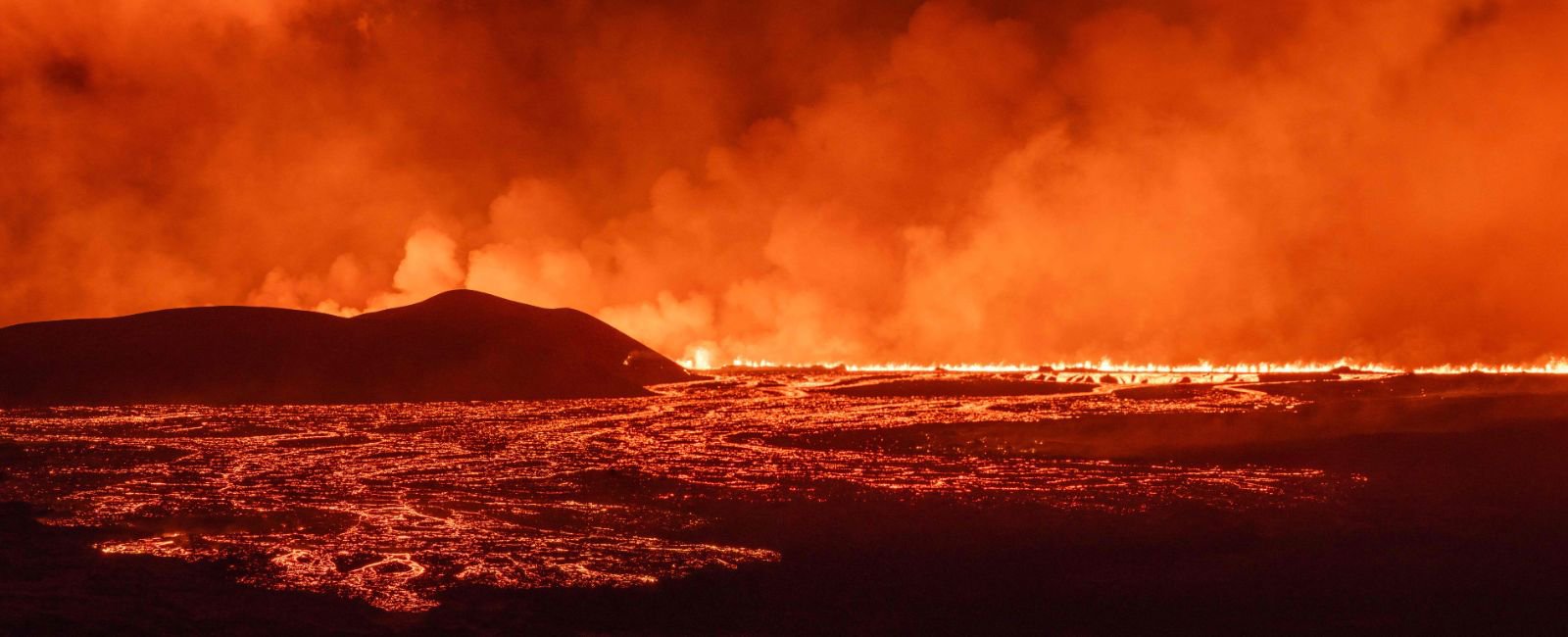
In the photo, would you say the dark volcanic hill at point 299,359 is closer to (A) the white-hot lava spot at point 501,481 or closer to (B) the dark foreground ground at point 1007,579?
(A) the white-hot lava spot at point 501,481

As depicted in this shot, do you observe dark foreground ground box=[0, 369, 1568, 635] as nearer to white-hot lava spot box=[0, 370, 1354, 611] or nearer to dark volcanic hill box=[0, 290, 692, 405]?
white-hot lava spot box=[0, 370, 1354, 611]

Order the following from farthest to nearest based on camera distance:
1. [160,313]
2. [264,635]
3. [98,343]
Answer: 1. [160,313]
2. [98,343]
3. [264,635]

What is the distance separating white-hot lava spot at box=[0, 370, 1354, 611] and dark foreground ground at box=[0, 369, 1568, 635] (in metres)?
1.11

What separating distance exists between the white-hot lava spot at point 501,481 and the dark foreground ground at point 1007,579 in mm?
1112

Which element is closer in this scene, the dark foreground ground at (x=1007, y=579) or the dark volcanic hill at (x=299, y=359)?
the dark foreground ground at (x=1007, y=579)

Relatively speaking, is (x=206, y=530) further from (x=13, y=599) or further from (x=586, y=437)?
(x=586, y=437)

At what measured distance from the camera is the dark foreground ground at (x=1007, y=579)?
20406mm

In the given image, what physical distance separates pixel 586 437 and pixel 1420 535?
38.7 meters

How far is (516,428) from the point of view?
6181 cm

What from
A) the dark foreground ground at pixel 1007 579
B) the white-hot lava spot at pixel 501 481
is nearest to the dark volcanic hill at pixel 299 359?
the white-hot lava spot at pixel 501 481

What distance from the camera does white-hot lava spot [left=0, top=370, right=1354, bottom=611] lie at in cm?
2562

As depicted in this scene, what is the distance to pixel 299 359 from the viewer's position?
9056 centimetres

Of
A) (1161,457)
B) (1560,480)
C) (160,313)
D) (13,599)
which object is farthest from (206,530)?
(160,313)

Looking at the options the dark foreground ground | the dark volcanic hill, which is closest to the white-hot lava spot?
the dark foreground ground
